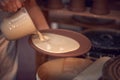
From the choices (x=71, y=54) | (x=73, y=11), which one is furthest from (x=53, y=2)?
(x=71, y=54)

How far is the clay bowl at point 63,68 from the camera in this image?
131cm

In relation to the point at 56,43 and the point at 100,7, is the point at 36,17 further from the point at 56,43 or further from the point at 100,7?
the point at 100,7

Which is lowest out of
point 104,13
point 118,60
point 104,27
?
point 104,27

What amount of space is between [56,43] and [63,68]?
27 centimetres

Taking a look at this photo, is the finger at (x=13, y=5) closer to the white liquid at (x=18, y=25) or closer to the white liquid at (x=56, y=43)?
the white liquid at (x=18, y=25)

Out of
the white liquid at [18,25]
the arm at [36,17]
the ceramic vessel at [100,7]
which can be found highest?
the white liquid at [18,25]

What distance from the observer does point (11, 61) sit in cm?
134

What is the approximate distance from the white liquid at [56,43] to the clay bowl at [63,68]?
0.66 feet

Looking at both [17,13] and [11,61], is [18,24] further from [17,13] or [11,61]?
[11,61]

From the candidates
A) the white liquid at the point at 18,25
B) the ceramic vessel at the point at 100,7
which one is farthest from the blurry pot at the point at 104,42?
the white liquid at the point at 18,25

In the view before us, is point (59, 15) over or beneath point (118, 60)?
beneath

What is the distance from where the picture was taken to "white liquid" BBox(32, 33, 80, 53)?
1.08 m

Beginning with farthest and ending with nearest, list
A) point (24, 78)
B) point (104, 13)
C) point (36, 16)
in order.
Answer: point (24, 78), point (104, 13), point (36, 16)

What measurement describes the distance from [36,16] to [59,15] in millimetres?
740
